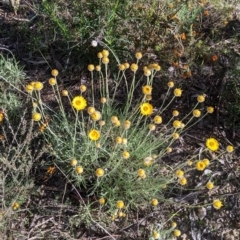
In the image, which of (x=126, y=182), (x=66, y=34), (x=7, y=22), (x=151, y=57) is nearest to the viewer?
(x=126, y=182)

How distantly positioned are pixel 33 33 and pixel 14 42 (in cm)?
18

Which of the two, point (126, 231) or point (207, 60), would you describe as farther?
point (207, 60)

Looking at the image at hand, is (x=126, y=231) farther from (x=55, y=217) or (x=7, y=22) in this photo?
(x=7, y=22)

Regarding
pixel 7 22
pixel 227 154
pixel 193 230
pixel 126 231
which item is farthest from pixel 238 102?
pixel 7 22

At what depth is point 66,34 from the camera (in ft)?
9.28

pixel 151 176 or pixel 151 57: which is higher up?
pixel 151 57

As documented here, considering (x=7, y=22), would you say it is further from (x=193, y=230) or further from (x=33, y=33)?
(x=193, y=230)

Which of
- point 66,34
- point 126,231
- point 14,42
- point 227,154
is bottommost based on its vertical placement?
point 126,231

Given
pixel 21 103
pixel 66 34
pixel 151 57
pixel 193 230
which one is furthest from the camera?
pixel 151 57

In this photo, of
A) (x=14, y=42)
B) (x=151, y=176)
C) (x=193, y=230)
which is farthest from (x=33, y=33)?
(x=193, y=230)

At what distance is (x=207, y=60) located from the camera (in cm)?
309

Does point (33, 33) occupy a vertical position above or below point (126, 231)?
above

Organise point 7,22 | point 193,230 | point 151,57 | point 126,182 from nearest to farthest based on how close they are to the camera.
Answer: point 126,182 → point 193,230 → point 151,57 → point 7,22

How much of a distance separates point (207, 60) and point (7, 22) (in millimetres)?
1729
